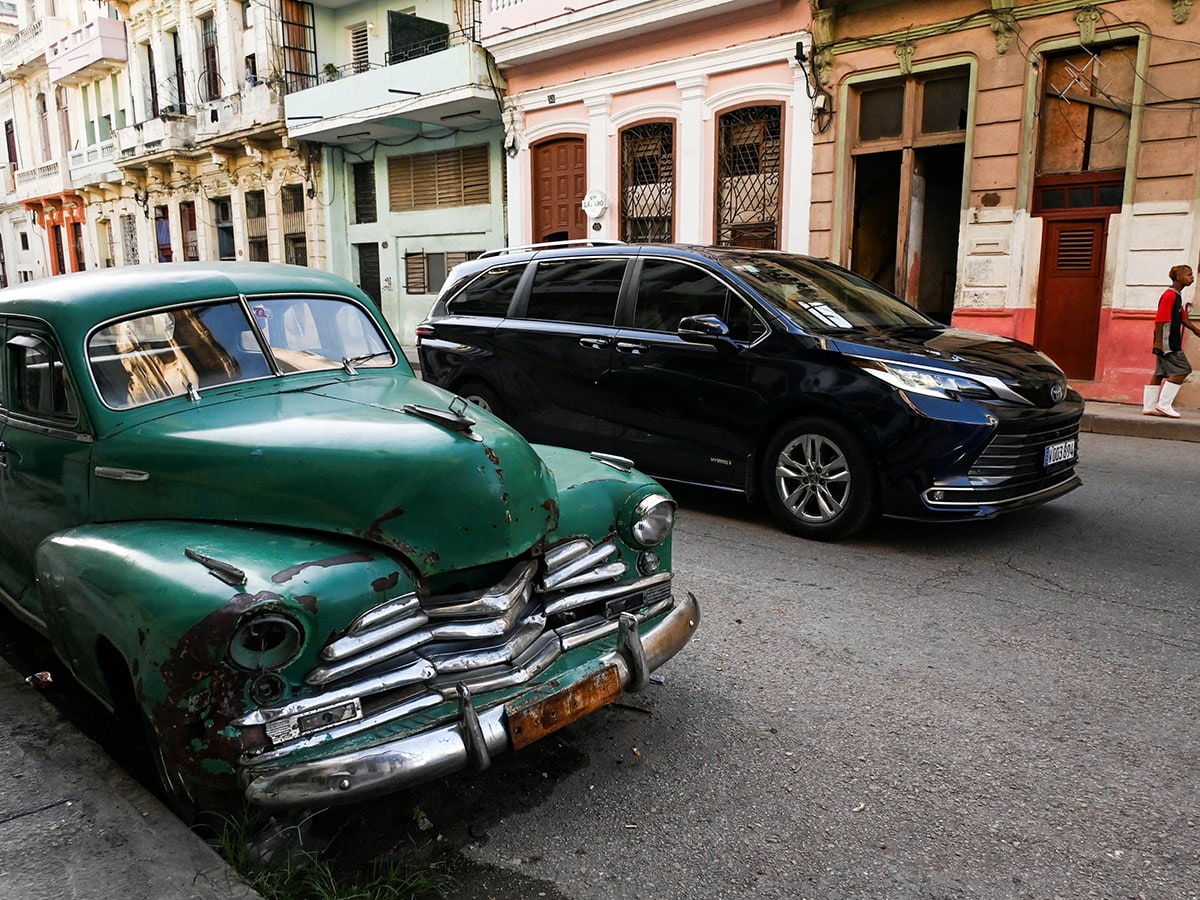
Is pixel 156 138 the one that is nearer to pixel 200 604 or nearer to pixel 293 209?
pixel 293 209

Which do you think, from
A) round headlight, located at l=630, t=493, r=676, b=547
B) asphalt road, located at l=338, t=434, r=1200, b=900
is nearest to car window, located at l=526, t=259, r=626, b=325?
asphalt road, located at l=338, t=434, r=1200, b=900

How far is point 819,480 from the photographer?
19.2 feet

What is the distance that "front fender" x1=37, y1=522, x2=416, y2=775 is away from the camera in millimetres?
2398

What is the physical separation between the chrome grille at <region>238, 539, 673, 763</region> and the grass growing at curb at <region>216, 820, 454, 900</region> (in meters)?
0.39

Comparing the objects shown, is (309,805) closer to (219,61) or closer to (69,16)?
(219,61)

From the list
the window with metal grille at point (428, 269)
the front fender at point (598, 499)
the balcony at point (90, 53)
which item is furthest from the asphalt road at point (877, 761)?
the balcony at point (90, 53)

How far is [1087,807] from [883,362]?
10.2 ft

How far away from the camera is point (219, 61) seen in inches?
1043

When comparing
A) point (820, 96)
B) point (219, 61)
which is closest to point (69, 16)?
point (219, 61)

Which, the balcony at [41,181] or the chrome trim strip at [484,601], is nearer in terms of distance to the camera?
the chrome trim strip at [484,601]

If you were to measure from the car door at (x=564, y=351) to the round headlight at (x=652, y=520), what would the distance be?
3.26 meters

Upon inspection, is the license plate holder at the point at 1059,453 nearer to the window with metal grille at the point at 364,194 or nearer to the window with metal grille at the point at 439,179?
the window with metal grille at the point at 439,179

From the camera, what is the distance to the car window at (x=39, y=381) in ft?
11.5

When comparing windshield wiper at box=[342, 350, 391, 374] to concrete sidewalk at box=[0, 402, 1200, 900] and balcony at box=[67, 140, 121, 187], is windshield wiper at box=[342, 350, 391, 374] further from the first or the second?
balcony at box=[67, 140, 121, 187]
